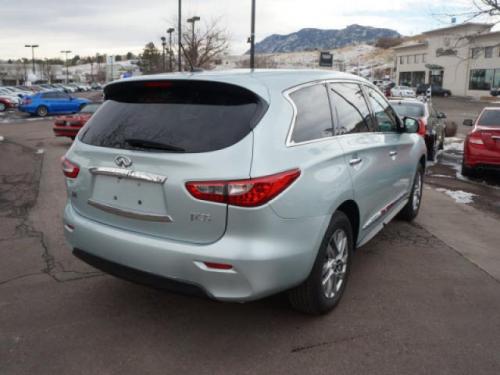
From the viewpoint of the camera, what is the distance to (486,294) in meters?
4.04

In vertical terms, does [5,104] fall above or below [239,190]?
above

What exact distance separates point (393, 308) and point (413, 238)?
199 centimetres

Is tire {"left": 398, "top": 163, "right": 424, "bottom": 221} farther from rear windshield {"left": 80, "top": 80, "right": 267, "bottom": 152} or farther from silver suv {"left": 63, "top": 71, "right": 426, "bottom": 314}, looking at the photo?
rear windshield {"left": 80, "top": 80, "right": 267, "bottom": 152}

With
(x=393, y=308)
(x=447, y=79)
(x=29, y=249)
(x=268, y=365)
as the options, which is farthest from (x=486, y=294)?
(x=447, y=79)

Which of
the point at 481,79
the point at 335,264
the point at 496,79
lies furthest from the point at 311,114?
the point at 481,79

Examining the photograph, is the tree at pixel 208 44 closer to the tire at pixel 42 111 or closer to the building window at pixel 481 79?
the tire at pixel 42 111

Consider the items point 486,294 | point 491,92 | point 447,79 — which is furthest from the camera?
point 447,79

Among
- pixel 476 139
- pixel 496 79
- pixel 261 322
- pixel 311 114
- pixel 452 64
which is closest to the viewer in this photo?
pixel 311 114

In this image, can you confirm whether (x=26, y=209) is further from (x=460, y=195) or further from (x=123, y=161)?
(x=460, y=195)

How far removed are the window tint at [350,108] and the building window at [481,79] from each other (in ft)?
197

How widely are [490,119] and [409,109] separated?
7.36 ft

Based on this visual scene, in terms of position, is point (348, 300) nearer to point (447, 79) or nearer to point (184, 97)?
point (184, 97)

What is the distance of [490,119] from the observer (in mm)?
9680

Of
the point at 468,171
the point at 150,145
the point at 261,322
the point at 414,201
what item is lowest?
the point at 261,322
